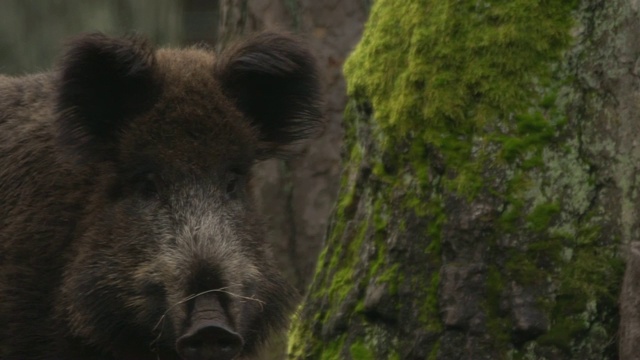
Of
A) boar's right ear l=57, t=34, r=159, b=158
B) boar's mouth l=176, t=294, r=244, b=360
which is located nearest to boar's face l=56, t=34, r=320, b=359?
A: boar's right ear l=57, t=34, r=159, b=158

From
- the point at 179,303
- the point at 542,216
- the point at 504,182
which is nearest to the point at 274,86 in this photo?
the point at 504,182

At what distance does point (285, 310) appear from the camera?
24.3 feet

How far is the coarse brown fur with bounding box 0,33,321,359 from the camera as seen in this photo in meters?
6.79

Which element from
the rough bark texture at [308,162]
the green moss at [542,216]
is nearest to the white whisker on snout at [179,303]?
the green moss at [542,216]

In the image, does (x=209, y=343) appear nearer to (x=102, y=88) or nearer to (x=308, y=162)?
(x=102, y=88)

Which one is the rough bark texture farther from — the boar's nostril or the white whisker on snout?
the boar's nostril

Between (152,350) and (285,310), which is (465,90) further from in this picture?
(152,350)

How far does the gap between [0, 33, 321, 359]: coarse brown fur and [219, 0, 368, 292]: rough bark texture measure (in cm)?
406

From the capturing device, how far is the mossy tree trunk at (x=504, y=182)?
6.50m

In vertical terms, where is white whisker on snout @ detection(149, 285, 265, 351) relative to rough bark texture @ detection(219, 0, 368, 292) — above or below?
below

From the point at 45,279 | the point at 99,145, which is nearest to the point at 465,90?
the point at 99,145

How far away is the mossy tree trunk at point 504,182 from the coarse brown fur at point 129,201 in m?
0.72

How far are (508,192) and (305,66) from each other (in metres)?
1.52

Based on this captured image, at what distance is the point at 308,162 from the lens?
1155 centimetres
